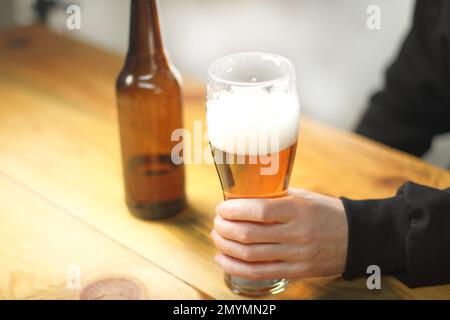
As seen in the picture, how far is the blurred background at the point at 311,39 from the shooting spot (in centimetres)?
196

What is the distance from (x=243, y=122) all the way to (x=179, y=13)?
1.74m

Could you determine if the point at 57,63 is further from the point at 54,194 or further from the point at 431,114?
the point at 431,114

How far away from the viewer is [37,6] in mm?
2355

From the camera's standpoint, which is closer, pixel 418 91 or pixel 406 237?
pixel 406 237

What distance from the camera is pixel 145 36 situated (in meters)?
0.88

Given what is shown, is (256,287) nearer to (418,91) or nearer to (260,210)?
(260,210)

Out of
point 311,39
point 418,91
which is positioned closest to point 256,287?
point 418,91

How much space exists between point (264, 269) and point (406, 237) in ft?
0.61

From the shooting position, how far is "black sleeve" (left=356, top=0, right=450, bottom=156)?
4.51 ft

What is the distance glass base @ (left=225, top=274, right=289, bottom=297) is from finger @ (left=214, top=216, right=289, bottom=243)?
0.06 metres

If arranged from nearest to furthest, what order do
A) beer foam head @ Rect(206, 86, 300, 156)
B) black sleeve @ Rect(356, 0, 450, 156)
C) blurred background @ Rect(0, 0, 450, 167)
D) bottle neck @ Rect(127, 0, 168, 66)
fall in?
beer foam head @ Rect(206, 86, 300, 156)
bottle neck @ Rect(127, 0, 168, 66)
black sleeve @ Rect(356, 0, 450, 156)
blurred background @ Rect(0, 0, 450, 167)

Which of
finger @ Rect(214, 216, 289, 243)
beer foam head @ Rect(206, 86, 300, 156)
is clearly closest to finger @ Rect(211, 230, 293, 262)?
finger @ Rect(214, 216, 289, 243)

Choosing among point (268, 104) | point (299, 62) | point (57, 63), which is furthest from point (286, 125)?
point (299, 62)

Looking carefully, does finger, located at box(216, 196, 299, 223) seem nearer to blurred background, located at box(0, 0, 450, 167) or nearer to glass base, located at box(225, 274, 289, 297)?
glass base, located at box(225, 274, 289, 297)
